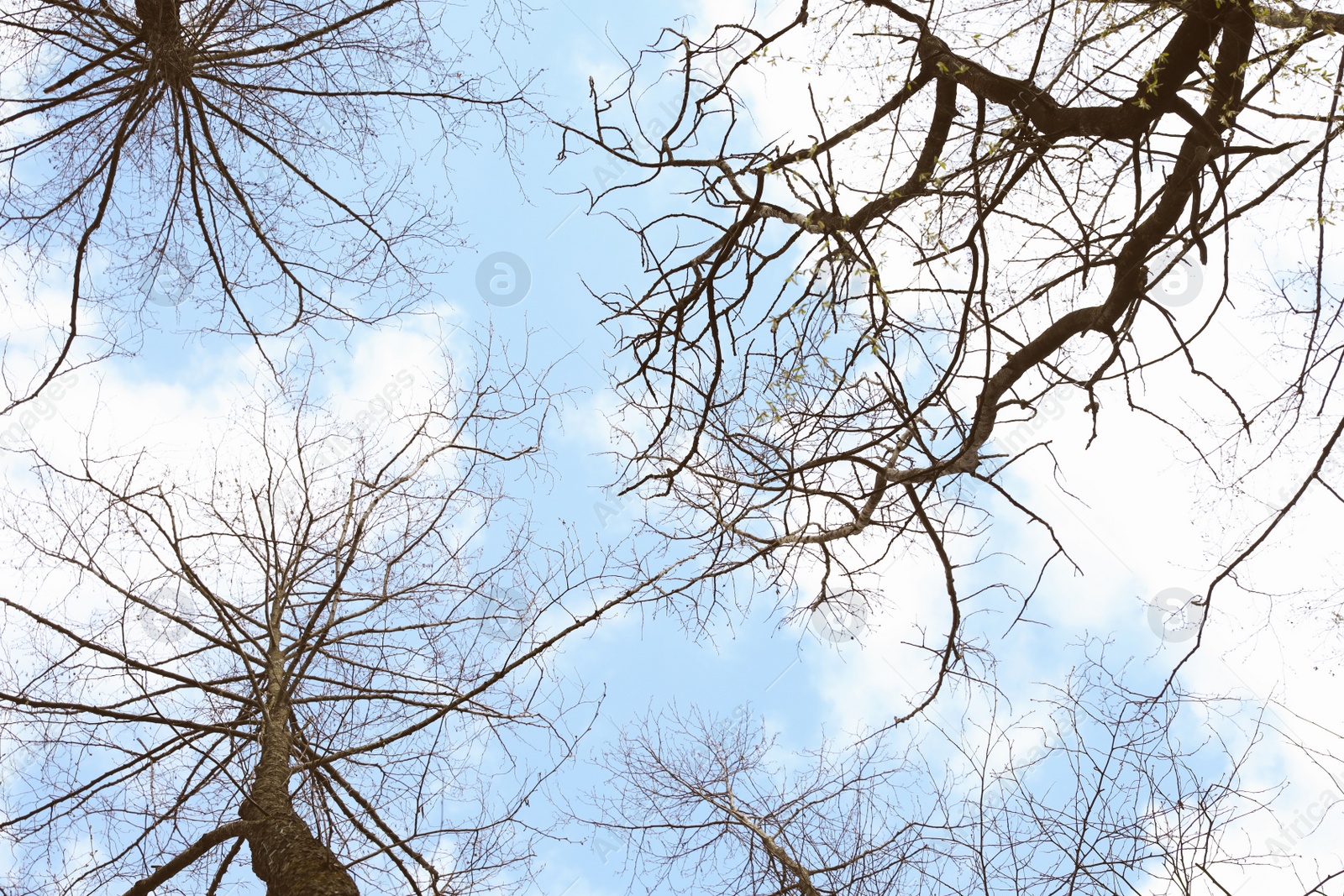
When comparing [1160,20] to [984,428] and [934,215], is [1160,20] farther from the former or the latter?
[984,428]

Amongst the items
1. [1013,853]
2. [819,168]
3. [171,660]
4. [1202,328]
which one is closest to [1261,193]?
[1202,328]

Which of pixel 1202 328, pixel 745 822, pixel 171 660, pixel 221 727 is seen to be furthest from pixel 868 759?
pixel 171 660

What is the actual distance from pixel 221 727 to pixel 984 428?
4119mm

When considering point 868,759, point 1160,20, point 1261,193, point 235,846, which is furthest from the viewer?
point 868,759

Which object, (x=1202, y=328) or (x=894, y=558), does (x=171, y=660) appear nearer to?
(x=894, y=558)

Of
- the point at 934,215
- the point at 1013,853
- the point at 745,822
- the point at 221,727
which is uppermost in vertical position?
the point at 934,215

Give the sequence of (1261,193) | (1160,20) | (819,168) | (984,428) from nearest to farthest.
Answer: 1. (819,168)
2. (1261,193)
3. (1160,20)
4. (984,428)

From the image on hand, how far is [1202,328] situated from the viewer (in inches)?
167

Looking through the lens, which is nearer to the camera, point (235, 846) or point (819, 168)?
point (819, 168)

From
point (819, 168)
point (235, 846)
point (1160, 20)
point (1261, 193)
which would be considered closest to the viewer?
point (819, 168)

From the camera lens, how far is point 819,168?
3314 millimetres

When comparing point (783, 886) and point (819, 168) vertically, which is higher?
point (819, 168)

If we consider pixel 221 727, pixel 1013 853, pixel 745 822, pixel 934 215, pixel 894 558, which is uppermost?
pixel 934 215

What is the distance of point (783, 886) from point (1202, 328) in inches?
143
